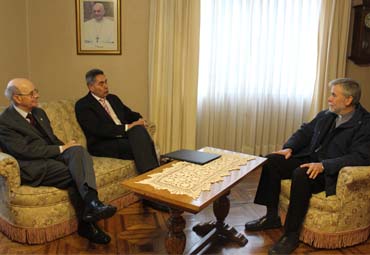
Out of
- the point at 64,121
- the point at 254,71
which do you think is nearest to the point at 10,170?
the point at 64,121

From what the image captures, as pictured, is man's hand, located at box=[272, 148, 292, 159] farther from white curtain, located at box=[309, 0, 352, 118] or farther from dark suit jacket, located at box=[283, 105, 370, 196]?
white curtain, located at box=[309, 0, 352, 118]

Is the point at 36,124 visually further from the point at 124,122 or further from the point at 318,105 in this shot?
the point at 318,105

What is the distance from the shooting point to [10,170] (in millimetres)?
2109

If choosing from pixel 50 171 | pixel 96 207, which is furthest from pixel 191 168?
pixel 50 171

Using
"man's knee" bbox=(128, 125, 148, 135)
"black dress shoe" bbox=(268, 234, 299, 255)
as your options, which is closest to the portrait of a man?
"man's knee" bbox=(128, 125, 148, 135)

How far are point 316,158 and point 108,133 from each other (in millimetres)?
1617

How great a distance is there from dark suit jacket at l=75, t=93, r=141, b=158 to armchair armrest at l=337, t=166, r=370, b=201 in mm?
1658

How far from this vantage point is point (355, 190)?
2166 millimetres

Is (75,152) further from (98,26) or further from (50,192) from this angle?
(98,26)

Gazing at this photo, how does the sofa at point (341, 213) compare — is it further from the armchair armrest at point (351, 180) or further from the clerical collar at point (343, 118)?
the clerical collar at point (343, 118)

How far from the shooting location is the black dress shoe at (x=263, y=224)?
97.9 inches

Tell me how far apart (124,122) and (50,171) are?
1.03 meters

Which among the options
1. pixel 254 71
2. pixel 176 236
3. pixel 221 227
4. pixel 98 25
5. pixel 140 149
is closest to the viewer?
pixel 176 236

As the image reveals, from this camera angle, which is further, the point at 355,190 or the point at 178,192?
the point at 355,190
